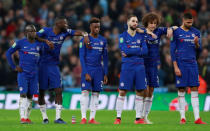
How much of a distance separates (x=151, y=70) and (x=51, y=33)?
2715 mm

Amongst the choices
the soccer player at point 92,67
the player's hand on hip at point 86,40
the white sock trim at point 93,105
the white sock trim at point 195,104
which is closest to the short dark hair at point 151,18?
the soccer player at point 92,67

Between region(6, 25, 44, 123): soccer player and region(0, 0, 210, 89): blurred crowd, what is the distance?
9101 mm

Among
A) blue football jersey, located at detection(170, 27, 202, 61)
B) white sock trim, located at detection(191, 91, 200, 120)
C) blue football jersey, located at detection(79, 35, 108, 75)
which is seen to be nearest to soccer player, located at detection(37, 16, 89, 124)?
blue football jersey, located at detection(79, 35, 108, 75)

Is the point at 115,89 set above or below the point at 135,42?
below

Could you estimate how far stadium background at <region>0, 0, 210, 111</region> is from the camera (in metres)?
24.2

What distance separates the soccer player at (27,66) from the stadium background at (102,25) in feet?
26.9

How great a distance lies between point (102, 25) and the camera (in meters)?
27.2

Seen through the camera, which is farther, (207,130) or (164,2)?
(164,2)

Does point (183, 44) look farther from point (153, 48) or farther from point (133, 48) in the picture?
point (133, 48)

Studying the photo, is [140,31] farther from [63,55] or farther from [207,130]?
[63,55]

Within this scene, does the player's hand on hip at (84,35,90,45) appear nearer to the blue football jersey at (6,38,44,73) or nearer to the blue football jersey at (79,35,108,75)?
the blue football jersey at (79,35,108,75)

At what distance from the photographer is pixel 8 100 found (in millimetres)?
23828

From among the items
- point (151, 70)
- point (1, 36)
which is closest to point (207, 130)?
point (151, 70)

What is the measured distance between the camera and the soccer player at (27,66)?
15.7m
